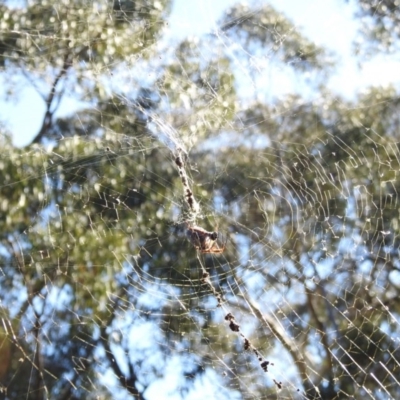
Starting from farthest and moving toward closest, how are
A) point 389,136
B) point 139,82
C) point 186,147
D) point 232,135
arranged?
1. point 389,136
2. point 139,82
3. point 232,135
4. point 186,147

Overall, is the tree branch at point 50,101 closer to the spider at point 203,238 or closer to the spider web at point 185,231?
the spider web at point 185,231

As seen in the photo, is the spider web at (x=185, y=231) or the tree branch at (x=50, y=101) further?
the tree branch at (x=50, y=101)

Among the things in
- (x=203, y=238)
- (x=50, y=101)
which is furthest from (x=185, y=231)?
(x=50, y=101)

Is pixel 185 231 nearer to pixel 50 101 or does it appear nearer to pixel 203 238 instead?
pixel 203 238

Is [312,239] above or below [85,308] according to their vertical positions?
below

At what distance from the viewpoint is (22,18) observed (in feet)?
12.0

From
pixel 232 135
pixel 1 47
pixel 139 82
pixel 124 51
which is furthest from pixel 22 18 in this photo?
pixel 232 135

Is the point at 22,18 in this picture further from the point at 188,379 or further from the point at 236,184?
the point at 188,379

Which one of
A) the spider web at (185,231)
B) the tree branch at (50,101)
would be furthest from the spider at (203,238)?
the tree branch at (50,101)

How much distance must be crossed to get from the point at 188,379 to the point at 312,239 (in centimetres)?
92

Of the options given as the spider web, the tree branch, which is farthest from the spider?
the tree branch

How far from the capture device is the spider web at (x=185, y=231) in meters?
2.70

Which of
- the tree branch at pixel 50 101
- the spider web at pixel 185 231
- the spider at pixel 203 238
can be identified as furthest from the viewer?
the tree branch at pixel 50 101

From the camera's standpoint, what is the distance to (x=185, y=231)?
243 cm
